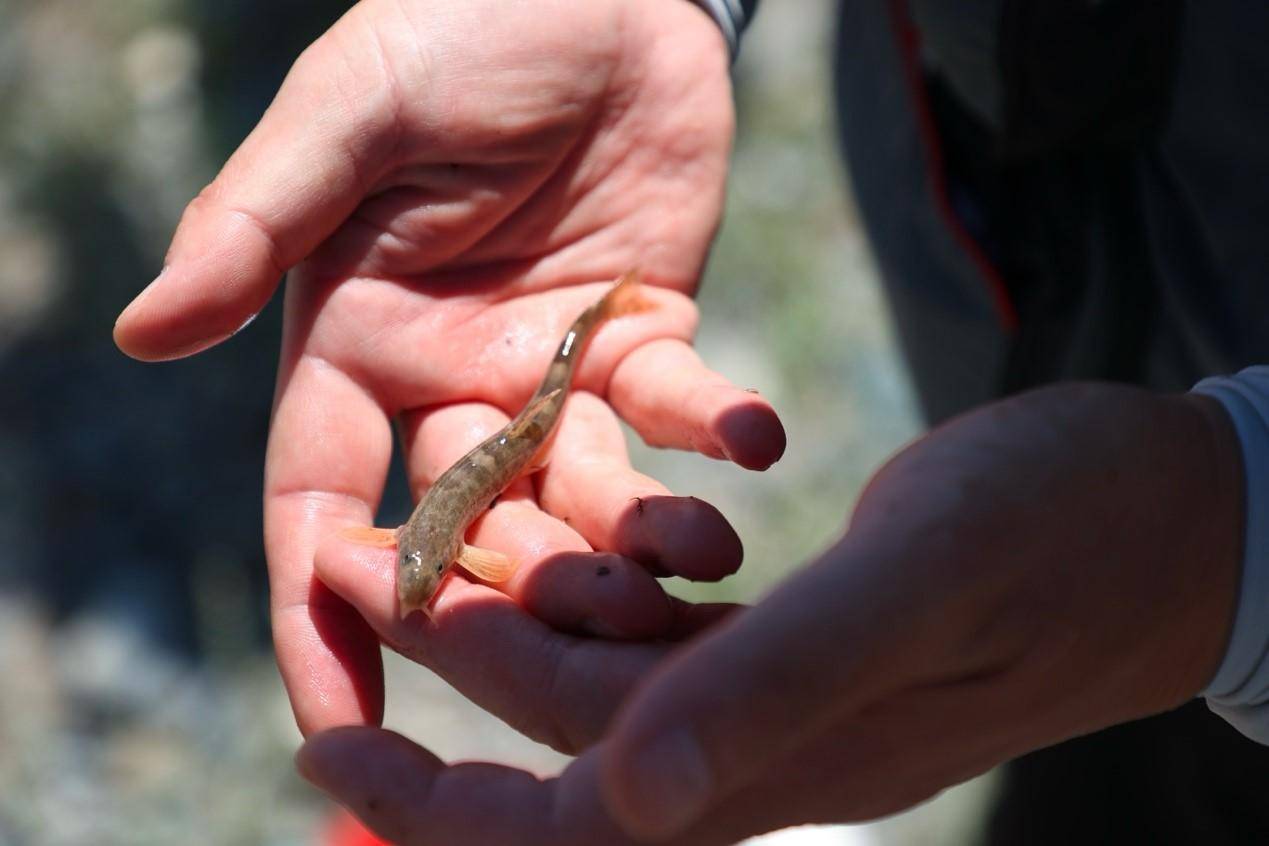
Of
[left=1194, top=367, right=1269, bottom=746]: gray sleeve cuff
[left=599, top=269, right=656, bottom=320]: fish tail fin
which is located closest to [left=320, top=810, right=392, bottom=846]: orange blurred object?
[left=599, top=269, right=656, bottom=320]: fish tail fin

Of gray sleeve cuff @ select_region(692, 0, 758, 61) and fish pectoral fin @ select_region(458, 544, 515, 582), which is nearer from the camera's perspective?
fish pectoral fin @ select_region(458, 544, 515, 582)

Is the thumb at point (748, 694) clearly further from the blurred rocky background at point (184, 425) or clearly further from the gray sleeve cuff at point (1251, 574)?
the blurred rocky background at point (184, 425)

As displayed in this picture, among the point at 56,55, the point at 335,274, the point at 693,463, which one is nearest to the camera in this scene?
the point at 335,274

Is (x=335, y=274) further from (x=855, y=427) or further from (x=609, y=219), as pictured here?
(x=855, y=427)

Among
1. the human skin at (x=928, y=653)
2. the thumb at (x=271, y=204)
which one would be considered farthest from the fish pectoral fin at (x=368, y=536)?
the human skin at (x=928, y=653)

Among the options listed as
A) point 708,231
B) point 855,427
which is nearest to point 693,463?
point 855,427

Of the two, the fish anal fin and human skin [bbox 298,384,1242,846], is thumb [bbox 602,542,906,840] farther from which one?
the fish anal fin
